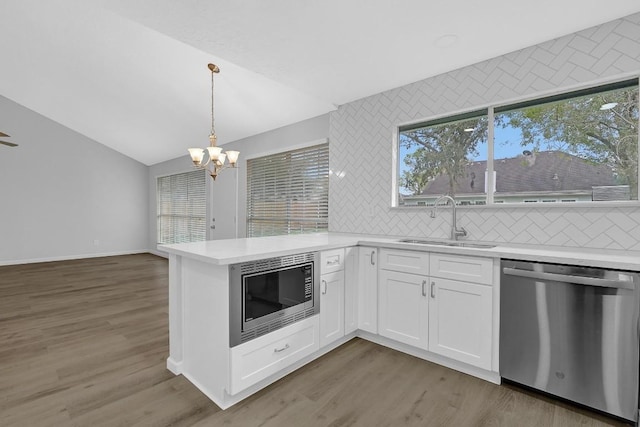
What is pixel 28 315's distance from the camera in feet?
11.0

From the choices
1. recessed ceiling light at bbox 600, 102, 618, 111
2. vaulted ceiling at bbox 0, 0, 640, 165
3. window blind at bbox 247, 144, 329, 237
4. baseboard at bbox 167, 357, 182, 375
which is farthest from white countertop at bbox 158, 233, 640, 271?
window blind at bbox 247, 144, 329, 237

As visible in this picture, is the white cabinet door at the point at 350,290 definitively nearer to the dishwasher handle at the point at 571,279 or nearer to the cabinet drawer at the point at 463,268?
the cabinet drawer at the point at 463,268

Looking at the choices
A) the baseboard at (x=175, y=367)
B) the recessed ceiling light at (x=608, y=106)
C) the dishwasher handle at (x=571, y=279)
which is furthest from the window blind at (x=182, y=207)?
the recessed ceiling light at (x=608, y=106)

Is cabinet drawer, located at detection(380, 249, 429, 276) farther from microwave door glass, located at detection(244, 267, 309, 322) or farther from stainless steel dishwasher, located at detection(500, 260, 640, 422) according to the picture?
A: microwave door glass, located at detection(244, 267, 309, 322)

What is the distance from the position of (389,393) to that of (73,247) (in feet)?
26.6

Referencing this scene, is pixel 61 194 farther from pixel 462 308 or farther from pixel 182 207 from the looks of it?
pixel 462 308

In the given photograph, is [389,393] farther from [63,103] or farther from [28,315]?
[63,103]

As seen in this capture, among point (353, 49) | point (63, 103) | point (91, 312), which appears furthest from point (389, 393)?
point (63, 103)

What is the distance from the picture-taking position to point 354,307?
271 cm

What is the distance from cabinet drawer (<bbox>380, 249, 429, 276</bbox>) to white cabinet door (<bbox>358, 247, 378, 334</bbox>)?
99mm

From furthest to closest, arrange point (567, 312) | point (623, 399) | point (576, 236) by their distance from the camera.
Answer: point (576, 236) < point (567, 312) < point (623, 399)

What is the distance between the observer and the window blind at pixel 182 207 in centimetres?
661

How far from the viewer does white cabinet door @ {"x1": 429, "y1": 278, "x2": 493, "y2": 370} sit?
81.0 inches

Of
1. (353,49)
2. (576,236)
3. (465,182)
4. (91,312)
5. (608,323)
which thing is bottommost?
(91,312)
